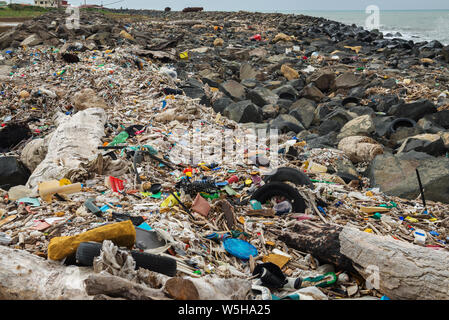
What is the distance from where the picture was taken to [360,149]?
5770 mm

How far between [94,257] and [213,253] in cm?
108

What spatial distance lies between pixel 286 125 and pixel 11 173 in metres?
5.32

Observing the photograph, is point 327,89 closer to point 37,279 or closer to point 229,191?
point 229,191

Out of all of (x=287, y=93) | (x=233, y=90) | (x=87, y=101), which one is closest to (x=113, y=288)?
(x=87, y=101)

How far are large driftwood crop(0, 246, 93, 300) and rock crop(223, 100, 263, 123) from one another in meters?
5.88

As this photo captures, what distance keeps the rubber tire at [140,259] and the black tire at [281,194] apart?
5.55 feet

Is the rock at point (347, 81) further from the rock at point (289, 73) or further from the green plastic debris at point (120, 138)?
the green plastic debris at point (120, 138)

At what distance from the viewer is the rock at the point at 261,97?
363 inches

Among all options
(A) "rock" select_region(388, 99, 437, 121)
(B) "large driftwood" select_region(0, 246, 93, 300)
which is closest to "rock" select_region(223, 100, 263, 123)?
(A) "rock" select_region(388, 99, 437, 121)

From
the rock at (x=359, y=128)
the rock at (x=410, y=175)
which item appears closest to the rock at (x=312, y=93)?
the rock at (x=359, y=128)

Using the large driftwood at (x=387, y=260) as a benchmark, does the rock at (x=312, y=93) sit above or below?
above
